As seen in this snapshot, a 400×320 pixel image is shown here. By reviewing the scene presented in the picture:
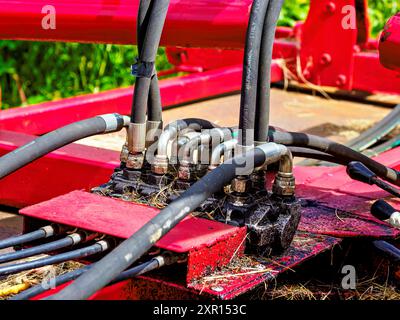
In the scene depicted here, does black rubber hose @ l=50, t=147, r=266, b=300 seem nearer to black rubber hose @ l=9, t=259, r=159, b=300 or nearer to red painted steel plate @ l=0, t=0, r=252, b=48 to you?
black rubber hose @ l=9, t=259, r=159, b=300

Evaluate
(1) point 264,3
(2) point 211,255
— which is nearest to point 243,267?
(2) point 211,255

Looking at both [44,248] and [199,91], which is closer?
[44,248]

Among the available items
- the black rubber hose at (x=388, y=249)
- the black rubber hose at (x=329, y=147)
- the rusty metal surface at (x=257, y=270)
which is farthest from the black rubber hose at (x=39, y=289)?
the black rubber hose at (x=388, y=249)

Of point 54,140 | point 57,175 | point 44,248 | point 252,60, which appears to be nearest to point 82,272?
point 44,248

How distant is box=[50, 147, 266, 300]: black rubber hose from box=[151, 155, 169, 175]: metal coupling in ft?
0.85

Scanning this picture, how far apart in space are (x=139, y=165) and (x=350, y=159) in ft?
1.85

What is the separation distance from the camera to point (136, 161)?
188cm

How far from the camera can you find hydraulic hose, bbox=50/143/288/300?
1.33 meters

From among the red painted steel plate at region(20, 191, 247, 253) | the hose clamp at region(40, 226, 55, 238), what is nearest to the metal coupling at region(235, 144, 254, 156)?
the red painted steel plate at region(20, 191, 247, 253)

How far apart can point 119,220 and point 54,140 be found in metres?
0.20

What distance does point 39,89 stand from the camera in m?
5.29

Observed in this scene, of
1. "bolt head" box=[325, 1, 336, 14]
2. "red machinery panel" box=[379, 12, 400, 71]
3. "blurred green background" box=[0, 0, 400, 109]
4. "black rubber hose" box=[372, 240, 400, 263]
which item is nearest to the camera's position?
"black rubber hose" box=[372, 240, 400, 263]

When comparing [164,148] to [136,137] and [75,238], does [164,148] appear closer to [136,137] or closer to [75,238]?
[136,137]
